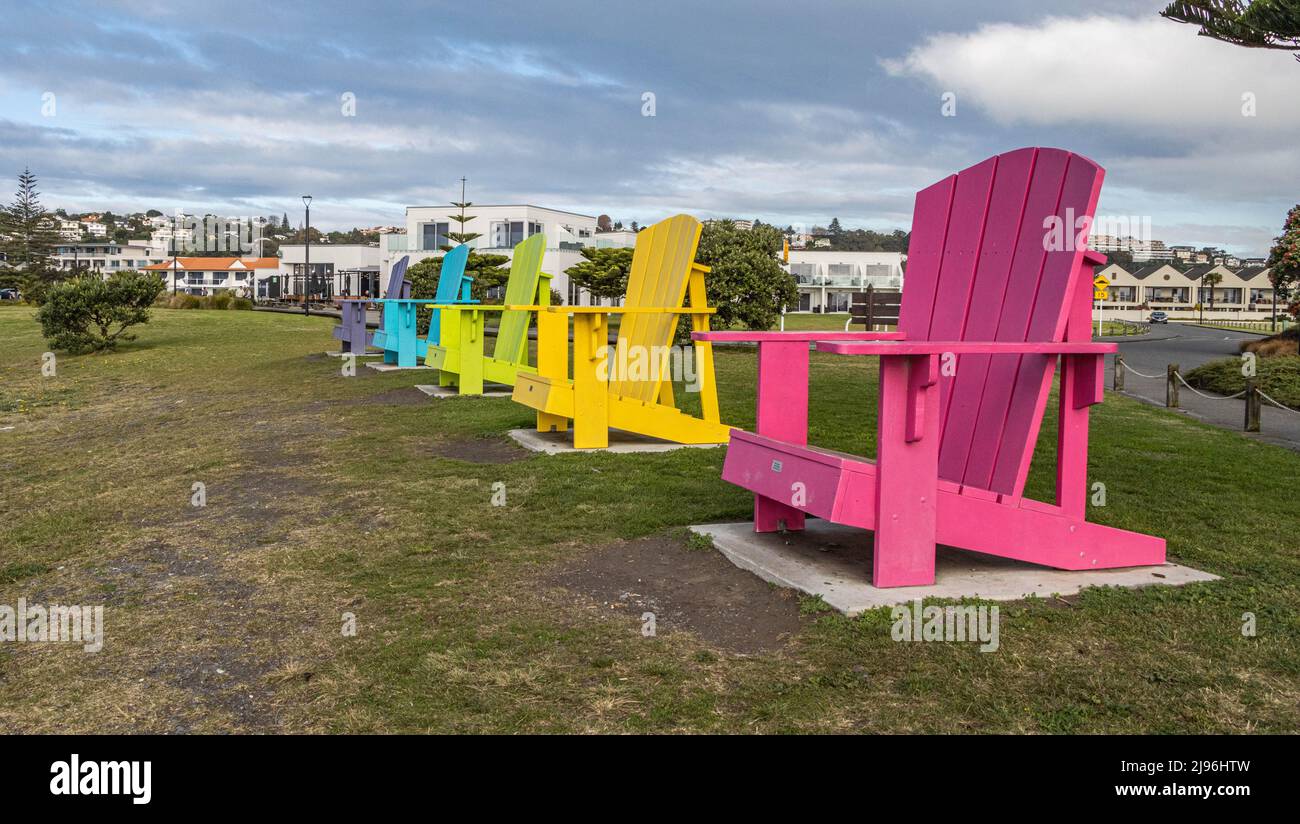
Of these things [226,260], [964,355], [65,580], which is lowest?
[65,580]

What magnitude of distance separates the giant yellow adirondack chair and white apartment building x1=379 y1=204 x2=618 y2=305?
4661 cm

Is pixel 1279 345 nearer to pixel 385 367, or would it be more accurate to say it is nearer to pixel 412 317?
pixel 412 317

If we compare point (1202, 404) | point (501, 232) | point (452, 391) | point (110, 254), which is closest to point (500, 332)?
point (452, 391)

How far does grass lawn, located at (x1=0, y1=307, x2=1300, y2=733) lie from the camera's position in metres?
2.95

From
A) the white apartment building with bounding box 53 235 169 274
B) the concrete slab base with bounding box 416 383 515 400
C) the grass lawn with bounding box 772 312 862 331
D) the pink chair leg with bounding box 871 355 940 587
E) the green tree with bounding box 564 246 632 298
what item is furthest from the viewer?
the white apartment building with bounding box 53 235 169 274

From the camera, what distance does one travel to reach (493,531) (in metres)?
5.22

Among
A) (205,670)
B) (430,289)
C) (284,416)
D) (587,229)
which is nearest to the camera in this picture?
(205,670)

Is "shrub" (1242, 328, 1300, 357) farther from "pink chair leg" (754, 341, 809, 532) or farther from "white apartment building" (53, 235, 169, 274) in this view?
"white apartment building" (53, 235, 169, 274)

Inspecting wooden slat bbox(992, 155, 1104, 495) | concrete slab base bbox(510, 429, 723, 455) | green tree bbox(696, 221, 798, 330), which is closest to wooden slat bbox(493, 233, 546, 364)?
concrete slab base bbox(510, 429, 723, 455)

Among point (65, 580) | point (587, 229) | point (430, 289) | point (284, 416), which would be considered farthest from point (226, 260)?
point (65, 580)

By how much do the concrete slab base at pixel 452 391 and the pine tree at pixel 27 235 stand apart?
64.6 metres

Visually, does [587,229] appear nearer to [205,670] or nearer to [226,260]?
[226,260]
